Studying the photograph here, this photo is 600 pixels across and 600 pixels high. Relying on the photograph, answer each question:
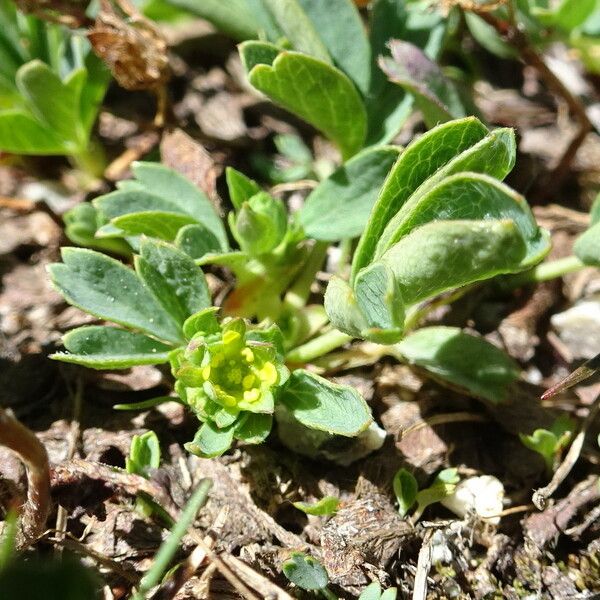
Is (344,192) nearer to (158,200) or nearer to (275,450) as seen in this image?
(158,200)

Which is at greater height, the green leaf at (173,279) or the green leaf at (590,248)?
the green leaf at (173,279)

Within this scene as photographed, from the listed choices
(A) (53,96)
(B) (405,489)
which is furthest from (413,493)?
(A) (53,96)

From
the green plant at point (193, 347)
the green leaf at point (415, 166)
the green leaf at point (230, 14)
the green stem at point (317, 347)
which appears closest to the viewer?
the green leaf at point (415, 166)

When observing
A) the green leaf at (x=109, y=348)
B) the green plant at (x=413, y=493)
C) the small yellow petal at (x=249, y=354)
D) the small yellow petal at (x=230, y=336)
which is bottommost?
the green plant at (x=413, y=493)

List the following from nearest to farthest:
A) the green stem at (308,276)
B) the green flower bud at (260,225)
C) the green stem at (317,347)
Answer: the green flower bud at (260,225), the green stem at (317,347), the green stem at (308,276)

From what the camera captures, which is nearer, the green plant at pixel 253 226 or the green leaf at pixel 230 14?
the green plant at pixel 253 226

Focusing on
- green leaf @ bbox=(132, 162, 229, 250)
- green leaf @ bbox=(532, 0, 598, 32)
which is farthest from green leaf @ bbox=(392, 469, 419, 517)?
green leaf @ bbox=(532, 0, 598, 32)

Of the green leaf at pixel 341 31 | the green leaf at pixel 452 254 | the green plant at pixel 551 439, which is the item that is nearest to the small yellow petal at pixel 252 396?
the green leaf at pixel 452 254

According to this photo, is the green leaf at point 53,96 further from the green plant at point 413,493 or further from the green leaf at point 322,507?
the green plant at point 413,493
